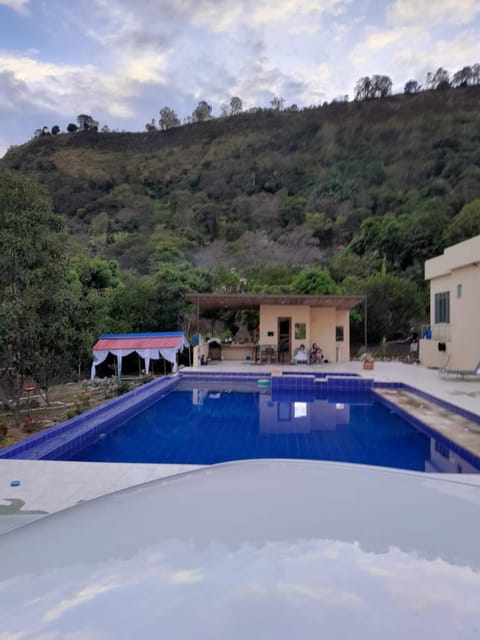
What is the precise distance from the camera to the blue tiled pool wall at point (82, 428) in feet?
19.6

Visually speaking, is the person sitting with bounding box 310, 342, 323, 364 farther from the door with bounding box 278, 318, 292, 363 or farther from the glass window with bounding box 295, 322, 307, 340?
the door with bounding box 278, 318, 292, 363

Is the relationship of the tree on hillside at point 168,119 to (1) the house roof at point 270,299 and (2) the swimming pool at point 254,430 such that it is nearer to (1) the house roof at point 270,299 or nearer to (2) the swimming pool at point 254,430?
(1) the house roof at point 270,299

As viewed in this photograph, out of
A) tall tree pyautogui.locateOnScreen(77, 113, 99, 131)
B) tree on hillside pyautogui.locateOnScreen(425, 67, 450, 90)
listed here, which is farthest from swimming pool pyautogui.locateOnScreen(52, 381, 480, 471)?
tall tree pyautogui.locateOnScreen(77, 113, 99, 131)

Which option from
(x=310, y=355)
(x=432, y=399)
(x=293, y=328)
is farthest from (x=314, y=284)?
(x=432, y=399)

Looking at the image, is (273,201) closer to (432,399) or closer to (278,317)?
(278,317)

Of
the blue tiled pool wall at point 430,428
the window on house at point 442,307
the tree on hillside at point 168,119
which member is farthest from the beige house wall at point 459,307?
the tree on hillside at point 168,119

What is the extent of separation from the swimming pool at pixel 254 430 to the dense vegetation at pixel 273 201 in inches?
326

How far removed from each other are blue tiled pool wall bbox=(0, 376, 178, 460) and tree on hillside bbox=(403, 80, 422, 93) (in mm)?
71648

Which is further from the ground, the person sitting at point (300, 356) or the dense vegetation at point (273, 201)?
the dense vegetation at point (273, 201)

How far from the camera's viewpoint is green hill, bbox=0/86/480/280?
3859 cm

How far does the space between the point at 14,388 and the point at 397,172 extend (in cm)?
4823

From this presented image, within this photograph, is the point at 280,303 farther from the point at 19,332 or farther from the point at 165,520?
the point at 165,520

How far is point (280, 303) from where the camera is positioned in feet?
54.5

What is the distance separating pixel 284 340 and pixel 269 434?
31.4 feet
